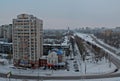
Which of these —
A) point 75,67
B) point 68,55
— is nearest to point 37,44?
point 75,67

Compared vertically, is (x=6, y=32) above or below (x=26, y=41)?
above

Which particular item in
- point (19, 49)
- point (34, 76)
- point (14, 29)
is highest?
point (14, 29)

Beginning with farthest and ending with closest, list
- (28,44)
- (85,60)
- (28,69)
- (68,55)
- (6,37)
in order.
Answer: (6,37), (68,55), (85,60), (28,44), (28,69)

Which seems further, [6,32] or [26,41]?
[6,32]

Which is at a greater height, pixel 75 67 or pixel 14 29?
pixel 14 29

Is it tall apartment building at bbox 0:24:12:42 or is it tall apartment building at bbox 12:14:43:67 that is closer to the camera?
tall apartment building at bbox 12:14:43:67

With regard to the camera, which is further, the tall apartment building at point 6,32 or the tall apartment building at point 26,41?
the tall apartment building at point 6,32

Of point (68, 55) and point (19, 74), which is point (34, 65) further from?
point (68, 55)

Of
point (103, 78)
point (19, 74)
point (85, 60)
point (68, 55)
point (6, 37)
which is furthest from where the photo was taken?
point (6, 37)
